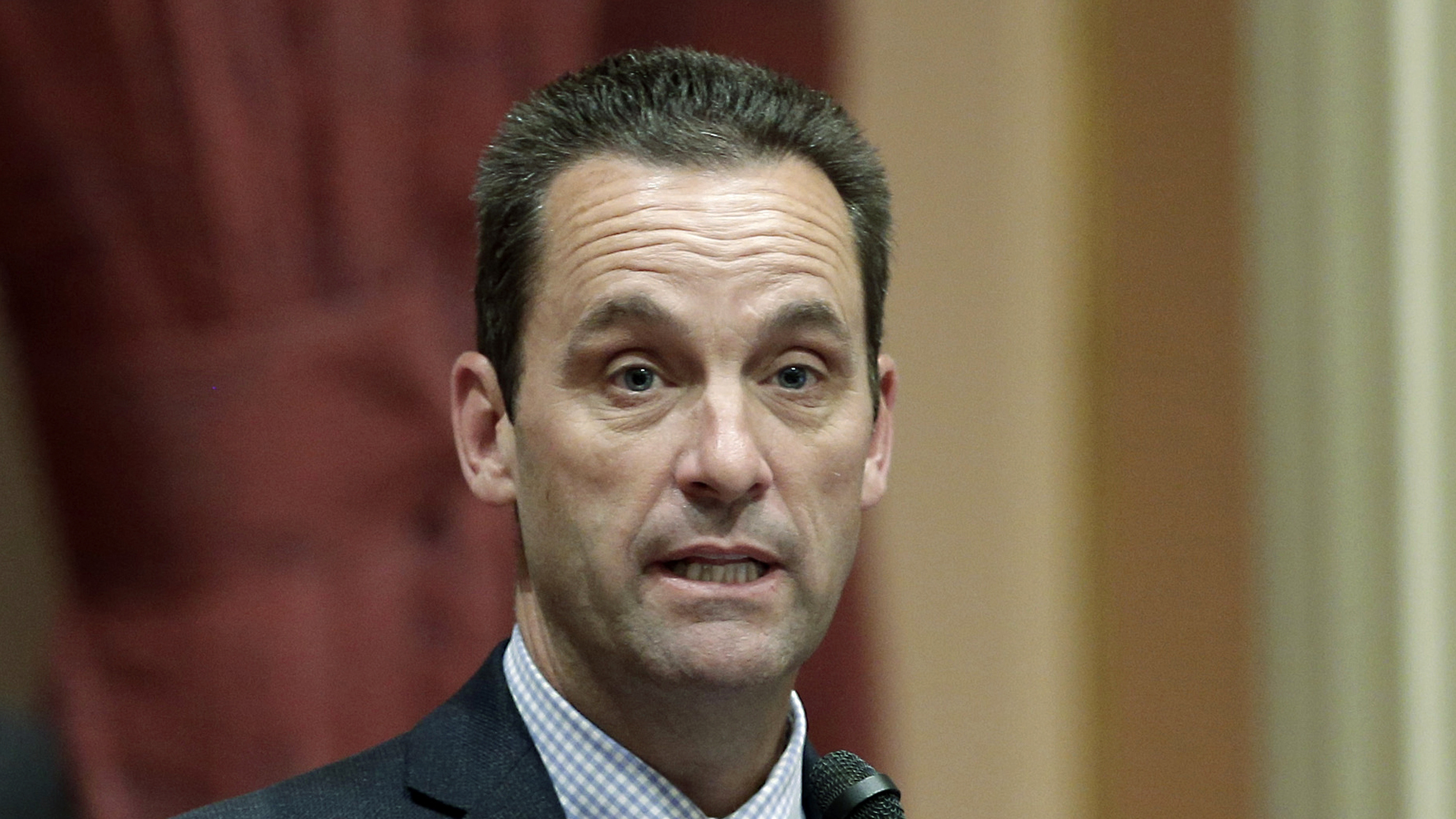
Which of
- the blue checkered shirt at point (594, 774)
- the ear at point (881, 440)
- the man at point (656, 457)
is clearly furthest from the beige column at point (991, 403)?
the blue checkered shirt at point (594, 774)

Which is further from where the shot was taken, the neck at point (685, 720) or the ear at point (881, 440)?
the ear at point (881, 440)

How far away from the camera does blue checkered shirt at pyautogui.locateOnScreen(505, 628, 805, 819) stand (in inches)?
66.1

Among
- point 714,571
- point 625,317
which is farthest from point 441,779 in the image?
point 625,317

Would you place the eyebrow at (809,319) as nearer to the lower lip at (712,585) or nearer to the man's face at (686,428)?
the man's face at (686,428)

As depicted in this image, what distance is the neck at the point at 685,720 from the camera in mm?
1663

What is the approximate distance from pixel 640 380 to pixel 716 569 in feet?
0.68

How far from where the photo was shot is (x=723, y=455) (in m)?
1.60

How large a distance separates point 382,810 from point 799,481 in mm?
540

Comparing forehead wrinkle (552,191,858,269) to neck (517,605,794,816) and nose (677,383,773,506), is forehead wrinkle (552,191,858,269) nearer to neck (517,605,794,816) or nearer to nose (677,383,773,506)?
nose (677,383,773,506)

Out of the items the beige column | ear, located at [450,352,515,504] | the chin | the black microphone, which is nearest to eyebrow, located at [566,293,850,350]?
ear, located at [450,352,515,504]

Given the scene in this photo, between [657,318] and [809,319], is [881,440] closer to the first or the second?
[809,319]

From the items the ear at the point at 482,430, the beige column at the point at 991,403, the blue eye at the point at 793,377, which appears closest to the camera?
the blue eye at the point at 793,377

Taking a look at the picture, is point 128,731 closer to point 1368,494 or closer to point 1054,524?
point 1054,524

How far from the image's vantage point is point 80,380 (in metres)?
2.39
